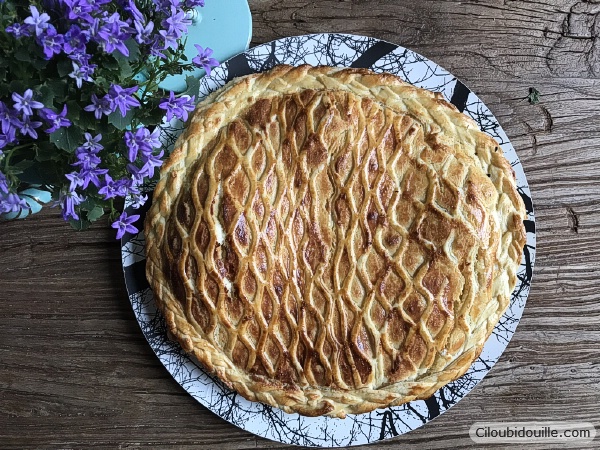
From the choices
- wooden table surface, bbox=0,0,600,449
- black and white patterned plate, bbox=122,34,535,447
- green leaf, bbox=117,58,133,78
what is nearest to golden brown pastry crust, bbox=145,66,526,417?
black and white patterned plate, bbox=122,34,535,447

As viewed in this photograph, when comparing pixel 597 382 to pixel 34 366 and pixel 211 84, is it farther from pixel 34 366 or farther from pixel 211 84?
pixel 34 366

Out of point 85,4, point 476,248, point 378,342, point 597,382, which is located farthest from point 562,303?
point 85,4

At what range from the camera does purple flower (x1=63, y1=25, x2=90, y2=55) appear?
2.98 feet

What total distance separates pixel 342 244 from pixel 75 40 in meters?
0.82

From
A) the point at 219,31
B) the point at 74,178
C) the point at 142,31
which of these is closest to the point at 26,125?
the point at 74,178

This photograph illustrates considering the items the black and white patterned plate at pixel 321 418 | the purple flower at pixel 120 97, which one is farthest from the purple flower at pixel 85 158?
the black and white patterned plate at pixel 321 418

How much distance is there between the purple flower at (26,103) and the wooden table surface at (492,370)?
0.79 meters

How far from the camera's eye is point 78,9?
899mm

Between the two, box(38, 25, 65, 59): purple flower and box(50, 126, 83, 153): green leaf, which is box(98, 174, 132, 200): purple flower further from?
box(38, 25, 65, 59): purple flower

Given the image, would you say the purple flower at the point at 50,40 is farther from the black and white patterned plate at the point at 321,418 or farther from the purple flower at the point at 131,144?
the black and white patterned plate at the point at 321,418

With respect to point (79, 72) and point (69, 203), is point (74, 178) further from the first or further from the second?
point (79, 72)

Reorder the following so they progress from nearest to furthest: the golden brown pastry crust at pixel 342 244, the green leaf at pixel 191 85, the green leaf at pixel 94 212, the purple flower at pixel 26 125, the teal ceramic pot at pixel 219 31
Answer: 1. the purple flower at pixel 26 125
2. the green leaf at pixel 94 212
3. the green leaf at pixel 191 85
4. the golden brown pastry crust at pixel 342 244
5. the teal ceramic pot at pixel 219 31

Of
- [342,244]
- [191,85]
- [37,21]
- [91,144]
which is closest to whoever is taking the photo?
[37,21]

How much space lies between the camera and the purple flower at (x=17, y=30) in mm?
883
